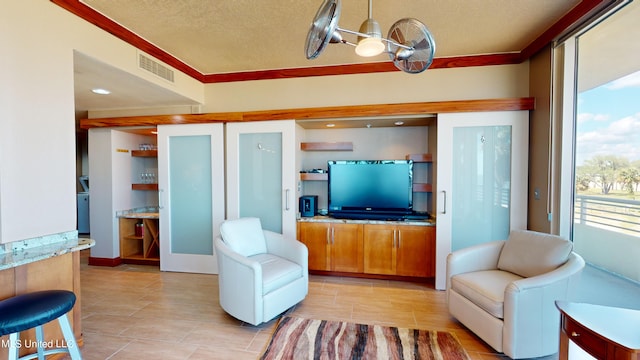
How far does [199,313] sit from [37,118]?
2.02 metres

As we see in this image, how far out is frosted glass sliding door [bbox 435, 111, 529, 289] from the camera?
303cm

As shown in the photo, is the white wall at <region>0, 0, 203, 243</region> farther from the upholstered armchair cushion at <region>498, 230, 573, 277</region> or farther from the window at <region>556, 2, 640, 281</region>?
the window at <region>556, 2, 640, 281</region>

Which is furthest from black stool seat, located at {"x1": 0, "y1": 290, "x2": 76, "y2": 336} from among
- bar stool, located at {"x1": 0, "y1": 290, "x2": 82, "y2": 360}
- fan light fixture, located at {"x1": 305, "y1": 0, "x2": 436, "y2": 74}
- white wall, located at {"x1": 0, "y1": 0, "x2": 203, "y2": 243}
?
fan light fixture, located at {"x1": 305, "y1": 0, "x2": 436, "y2": 74}

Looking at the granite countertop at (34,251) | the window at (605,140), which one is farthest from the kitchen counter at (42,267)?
the window at (605,140)

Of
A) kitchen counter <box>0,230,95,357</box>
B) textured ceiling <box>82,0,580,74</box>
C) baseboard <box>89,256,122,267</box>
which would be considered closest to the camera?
kitchen counter <box>0,230,95,357</box>

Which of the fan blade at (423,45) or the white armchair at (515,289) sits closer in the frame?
the fan blade at (423,45)

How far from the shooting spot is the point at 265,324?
7.99 ft

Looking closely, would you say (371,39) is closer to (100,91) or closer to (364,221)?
(364,221)

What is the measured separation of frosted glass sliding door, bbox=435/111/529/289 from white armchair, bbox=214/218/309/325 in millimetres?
1694

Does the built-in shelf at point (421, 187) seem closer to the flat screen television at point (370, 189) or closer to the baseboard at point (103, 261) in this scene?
the flat screen television at point (370, 189)

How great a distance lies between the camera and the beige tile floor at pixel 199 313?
212 cm

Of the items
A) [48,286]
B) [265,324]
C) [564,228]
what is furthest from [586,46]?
[48,286]

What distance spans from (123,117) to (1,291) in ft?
→ 8.89

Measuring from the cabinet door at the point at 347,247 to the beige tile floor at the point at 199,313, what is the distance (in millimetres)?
178
